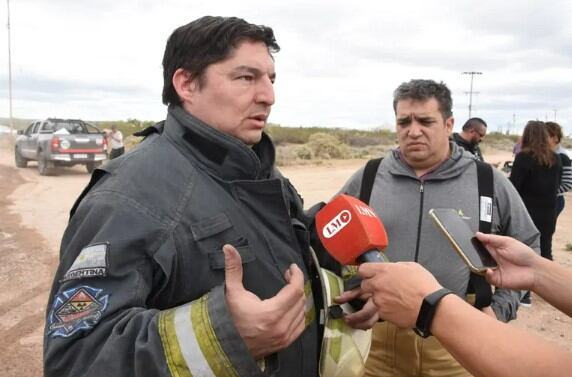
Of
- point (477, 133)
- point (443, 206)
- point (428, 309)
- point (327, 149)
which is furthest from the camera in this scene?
point (327, 149)

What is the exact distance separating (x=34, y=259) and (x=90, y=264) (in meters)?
6.74

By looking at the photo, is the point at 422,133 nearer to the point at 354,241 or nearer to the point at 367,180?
the point at 367,180

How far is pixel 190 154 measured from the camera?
1736mm

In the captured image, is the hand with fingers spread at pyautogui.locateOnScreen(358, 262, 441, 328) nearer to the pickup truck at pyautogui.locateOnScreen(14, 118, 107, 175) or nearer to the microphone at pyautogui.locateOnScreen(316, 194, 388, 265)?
the microphone at pyautogui.locateOnScreen(316, 194, 388, 265)

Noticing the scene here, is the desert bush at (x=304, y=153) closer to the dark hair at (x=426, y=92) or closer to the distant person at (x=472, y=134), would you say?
the distant person at (x=472, y=134)

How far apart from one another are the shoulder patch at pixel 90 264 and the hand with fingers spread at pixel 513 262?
1492mm

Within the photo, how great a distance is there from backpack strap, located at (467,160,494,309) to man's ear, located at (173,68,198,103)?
1847 mm

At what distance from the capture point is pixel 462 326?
4.97ft

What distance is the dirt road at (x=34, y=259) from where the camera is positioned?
4664mm

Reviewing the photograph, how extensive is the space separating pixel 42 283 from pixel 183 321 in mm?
5709

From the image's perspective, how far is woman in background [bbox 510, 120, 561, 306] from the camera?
5562mm

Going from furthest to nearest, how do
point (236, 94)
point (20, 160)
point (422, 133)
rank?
point (20, 160) < point (422, 133) < point (236, 94)

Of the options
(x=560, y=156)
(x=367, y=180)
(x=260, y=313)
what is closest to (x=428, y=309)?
(x=260, y=313)

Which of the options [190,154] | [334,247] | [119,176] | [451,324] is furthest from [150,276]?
[451,324]
